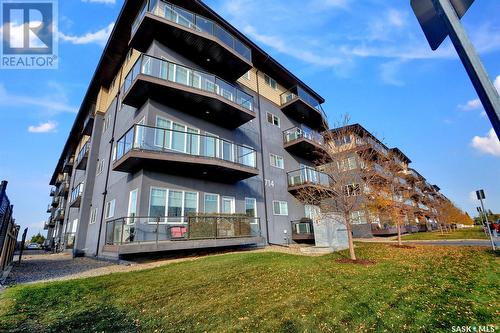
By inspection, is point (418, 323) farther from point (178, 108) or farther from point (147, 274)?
point (178, 108)

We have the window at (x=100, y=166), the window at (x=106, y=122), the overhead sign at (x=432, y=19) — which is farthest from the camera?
the window at (x=106, y=122)

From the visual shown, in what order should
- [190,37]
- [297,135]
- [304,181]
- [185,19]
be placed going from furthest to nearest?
1. [297,135]
2. [304,181]
3. [190,37]
4. [185,19]

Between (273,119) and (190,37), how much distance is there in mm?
10617

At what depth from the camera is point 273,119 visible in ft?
76.1

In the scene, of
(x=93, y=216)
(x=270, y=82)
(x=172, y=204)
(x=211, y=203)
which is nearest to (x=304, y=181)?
(x=211, y=203)

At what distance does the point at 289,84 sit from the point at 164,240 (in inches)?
825

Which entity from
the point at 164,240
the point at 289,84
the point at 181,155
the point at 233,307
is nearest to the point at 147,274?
the point at 164,240

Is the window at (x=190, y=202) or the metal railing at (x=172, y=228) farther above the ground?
the window at (x=190, y=202)

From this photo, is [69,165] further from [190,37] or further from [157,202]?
[190,37]

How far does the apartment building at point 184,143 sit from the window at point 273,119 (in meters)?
0.11

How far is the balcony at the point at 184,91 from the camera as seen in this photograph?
1323cm

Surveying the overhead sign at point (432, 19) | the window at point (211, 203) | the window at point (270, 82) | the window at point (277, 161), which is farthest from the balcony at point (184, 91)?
the overhead sign at point (432, 19)

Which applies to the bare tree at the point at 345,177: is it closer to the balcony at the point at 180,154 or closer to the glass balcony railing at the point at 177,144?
the balcony at the point at 180,154

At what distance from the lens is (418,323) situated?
12.8 ft
